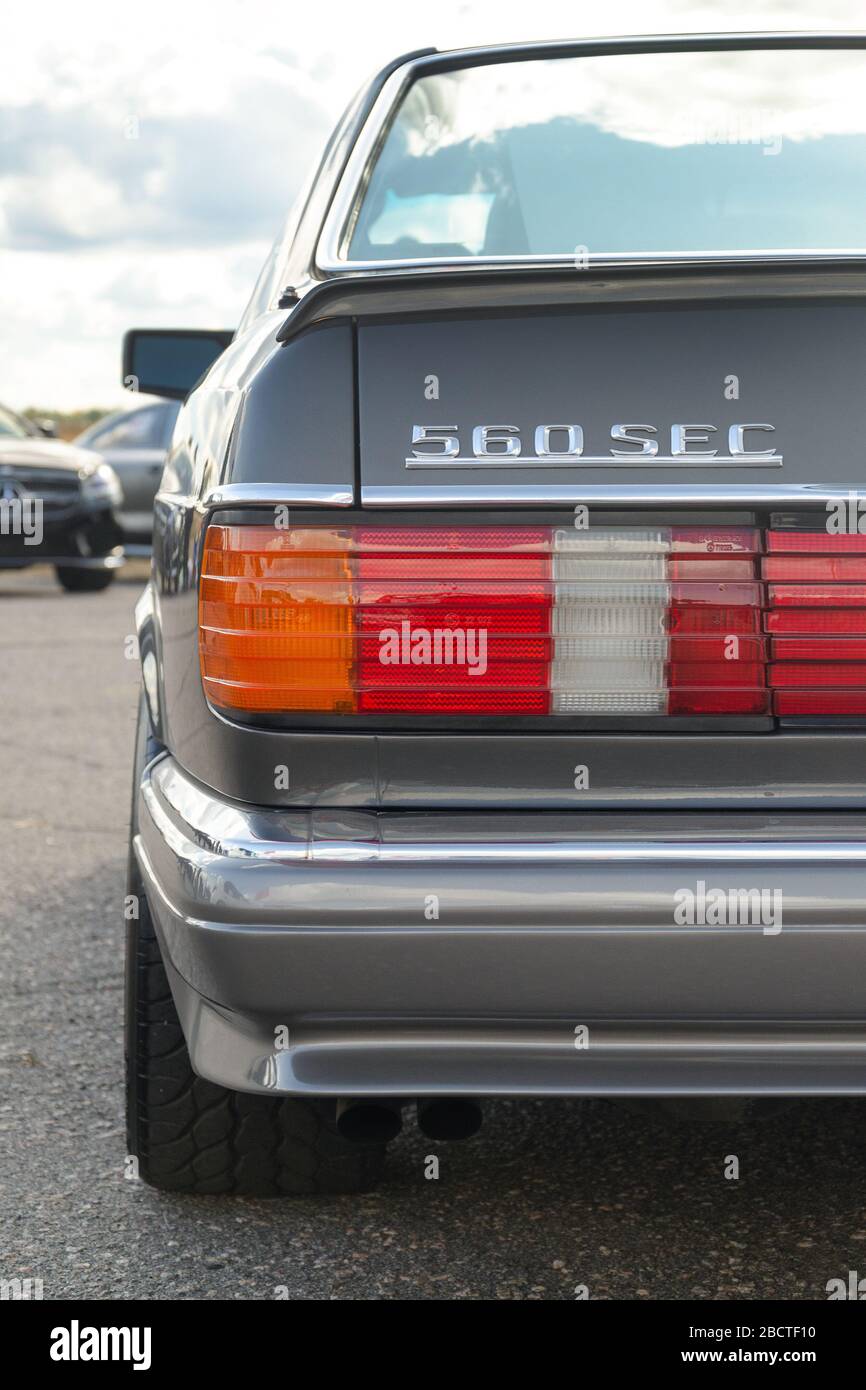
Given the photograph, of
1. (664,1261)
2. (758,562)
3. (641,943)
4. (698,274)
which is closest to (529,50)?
(698,274)

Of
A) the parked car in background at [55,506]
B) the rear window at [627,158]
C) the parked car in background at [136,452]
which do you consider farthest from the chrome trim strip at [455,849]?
the parked car in background at [136,452]

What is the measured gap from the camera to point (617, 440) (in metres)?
1.77

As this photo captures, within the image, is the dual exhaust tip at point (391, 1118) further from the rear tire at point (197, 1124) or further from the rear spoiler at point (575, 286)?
the rear spoiler at point (575, 286)

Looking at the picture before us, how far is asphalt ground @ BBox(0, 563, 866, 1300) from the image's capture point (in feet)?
7.23

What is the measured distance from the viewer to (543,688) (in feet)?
5.90

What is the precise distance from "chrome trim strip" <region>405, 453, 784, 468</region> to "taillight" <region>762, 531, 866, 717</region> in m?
0.08

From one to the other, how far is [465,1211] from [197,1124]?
0.44 meters

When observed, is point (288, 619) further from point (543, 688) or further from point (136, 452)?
point (136, 452)

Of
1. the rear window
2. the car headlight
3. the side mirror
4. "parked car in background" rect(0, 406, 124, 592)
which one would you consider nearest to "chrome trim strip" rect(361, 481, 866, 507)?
the rear window

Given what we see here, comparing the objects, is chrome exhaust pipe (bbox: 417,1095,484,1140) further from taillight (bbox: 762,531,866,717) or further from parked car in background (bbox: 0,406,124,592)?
parked car in background (bbox: 0,406,124,592)

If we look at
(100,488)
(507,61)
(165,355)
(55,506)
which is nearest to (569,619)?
(507,61)

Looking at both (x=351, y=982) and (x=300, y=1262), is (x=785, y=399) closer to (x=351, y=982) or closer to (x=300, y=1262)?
(x=351, y=982)

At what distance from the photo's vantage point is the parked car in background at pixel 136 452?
47.6 feet
